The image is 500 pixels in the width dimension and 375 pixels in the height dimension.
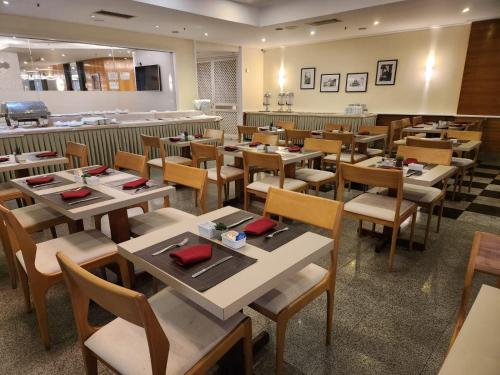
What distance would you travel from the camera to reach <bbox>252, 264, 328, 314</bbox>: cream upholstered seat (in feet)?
4.58

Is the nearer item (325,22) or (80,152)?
(80,152)

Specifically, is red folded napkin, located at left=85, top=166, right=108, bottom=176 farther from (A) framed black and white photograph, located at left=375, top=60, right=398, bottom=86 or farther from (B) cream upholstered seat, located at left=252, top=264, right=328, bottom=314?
(A) framed black and white photograph, located at left=375, top=60, right=398, bottom=86

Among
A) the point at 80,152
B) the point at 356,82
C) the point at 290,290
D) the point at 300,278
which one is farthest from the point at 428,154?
the point at 356,82

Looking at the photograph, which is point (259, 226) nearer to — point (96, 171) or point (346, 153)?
point (96, 171)

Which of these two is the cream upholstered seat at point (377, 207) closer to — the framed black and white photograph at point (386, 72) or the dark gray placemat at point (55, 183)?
the dark gray placemat at point (55, 183)

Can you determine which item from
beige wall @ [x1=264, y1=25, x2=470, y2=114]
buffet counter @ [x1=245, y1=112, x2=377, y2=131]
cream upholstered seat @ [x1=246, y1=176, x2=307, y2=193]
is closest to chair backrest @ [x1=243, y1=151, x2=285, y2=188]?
cream upholstered seat @ [x1=246, y1=176, x2=307, y2=193]

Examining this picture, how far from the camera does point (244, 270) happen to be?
1172 millimetres

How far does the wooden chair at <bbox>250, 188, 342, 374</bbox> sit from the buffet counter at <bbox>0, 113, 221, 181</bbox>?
157 inches

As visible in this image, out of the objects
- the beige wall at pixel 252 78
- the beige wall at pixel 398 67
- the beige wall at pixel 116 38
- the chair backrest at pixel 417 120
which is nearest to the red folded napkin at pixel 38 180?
the beige wall at pixel 116 38

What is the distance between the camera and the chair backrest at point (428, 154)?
2990 millimetres

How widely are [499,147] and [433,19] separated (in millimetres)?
2717

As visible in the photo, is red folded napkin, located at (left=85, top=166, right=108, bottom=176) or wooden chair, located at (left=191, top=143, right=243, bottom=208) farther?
wooden chair, located at (left=191, top=143, right=243, bottom=208)

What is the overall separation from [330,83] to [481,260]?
775 cm

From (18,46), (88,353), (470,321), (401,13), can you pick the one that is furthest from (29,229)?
(401,13)
